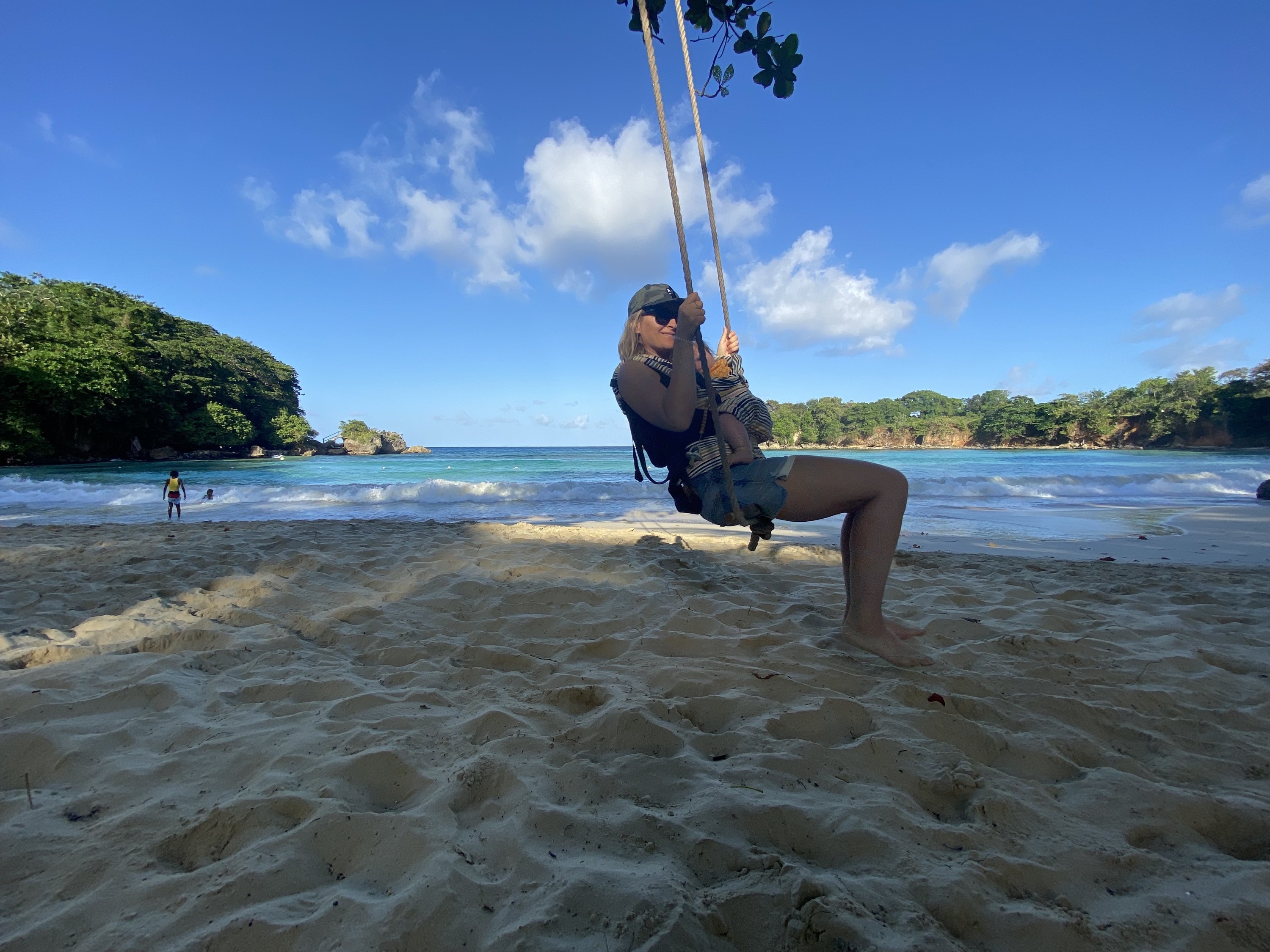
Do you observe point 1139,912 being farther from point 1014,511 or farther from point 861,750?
point 1014,511

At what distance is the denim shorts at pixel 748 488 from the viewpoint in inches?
86.8

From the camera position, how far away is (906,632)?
2.78m

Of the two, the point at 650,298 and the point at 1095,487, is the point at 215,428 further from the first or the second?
the point at 1095,487

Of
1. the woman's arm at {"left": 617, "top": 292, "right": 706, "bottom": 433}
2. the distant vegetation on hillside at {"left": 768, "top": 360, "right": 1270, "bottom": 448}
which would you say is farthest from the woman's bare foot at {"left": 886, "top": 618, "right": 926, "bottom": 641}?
the distant vegetation on hillside at {"left": 768, "top": 360, "right": 1270, "bottom": 448}

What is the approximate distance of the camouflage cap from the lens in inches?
96.5

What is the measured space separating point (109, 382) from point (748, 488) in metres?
38.5

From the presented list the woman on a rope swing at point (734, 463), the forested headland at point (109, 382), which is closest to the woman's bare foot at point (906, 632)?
the woman on a rope swing at point (734, 463)

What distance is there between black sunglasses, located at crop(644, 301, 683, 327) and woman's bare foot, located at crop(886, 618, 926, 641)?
1.90m

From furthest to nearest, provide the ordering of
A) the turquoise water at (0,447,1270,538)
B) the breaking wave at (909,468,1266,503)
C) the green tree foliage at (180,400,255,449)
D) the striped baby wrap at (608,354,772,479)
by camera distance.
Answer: the green tree foliage at (180,400,255,449), the breaking wave at (909,468,1266,503), the turquoise water at (0,447,1270,538), the striped baby wrap at (608,354,772,479)

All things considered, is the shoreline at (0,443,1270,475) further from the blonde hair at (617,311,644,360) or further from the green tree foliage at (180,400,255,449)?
the blonde hair at (617,311,644,360)

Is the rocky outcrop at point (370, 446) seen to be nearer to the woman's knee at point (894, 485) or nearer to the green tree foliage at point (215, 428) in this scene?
the green tree foliage at point (215, 428)

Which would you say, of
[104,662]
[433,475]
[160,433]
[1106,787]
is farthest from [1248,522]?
[160,433]

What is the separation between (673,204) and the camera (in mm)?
2338

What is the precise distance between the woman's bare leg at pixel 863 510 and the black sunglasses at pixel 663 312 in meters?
0.87
